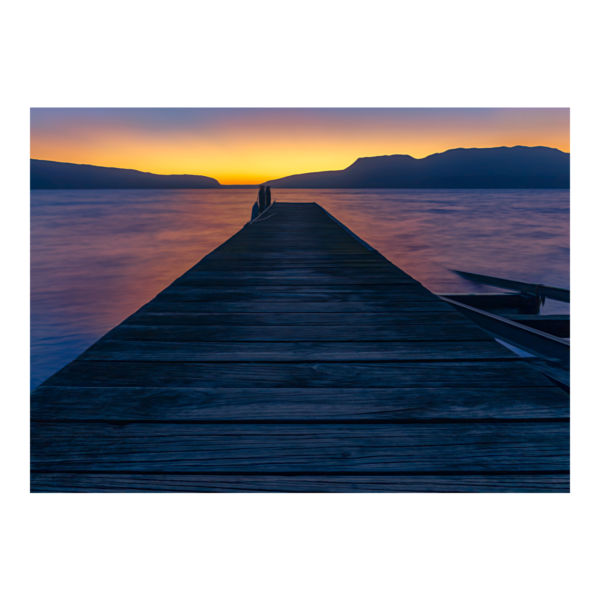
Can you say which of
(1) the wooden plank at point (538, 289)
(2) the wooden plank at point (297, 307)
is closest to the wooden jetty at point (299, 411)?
(2) the wooden plank at point (297, 307)

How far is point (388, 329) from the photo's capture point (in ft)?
7.70

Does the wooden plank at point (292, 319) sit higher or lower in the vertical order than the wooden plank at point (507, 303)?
higher

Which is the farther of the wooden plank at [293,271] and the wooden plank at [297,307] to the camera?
the wooden plank at [293,271]

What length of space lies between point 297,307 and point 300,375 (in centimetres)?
108

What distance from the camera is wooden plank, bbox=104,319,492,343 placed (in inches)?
86.4

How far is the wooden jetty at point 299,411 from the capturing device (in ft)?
3.97

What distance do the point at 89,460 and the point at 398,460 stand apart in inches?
36.0
